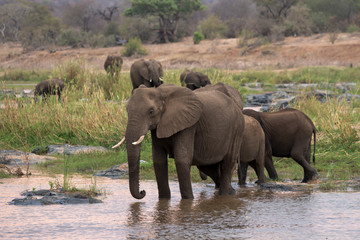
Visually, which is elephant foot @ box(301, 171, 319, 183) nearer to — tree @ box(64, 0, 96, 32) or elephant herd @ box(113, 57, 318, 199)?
elephant herd @ box(113, 57, 318, 199)

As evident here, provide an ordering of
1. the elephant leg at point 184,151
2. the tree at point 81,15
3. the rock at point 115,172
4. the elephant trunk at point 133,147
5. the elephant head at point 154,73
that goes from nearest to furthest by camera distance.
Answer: the elephant trunk at point 133,147 → the elephant leg at point 184,151 → the rock at point 115,172 → the elephant head at point 154,73 → the tree at point 81,15

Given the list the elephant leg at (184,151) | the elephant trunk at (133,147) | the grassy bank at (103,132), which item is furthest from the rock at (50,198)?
the grassy bank at (103,132)

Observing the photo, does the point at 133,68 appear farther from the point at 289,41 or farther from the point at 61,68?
the point at 289,41

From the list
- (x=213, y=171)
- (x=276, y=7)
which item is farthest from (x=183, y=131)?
(x=276, y=7)

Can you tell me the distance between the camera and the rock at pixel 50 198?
7.08 meters

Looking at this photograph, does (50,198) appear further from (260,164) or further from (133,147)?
(260,164)

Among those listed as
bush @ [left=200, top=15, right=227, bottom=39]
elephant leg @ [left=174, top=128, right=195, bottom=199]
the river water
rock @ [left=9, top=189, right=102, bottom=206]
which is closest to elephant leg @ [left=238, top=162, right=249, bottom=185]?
the river water

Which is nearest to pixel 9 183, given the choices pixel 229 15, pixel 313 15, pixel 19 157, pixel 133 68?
pixel 19 157

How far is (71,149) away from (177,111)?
4.91 metres

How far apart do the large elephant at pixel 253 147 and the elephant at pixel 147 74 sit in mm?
10551

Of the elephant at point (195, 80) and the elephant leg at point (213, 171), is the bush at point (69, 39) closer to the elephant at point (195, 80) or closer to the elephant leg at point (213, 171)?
the elephant at point (195, 80)

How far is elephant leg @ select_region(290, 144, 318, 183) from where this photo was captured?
28.7 ft

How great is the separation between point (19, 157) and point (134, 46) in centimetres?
3248

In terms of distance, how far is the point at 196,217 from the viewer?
21.2 feet
